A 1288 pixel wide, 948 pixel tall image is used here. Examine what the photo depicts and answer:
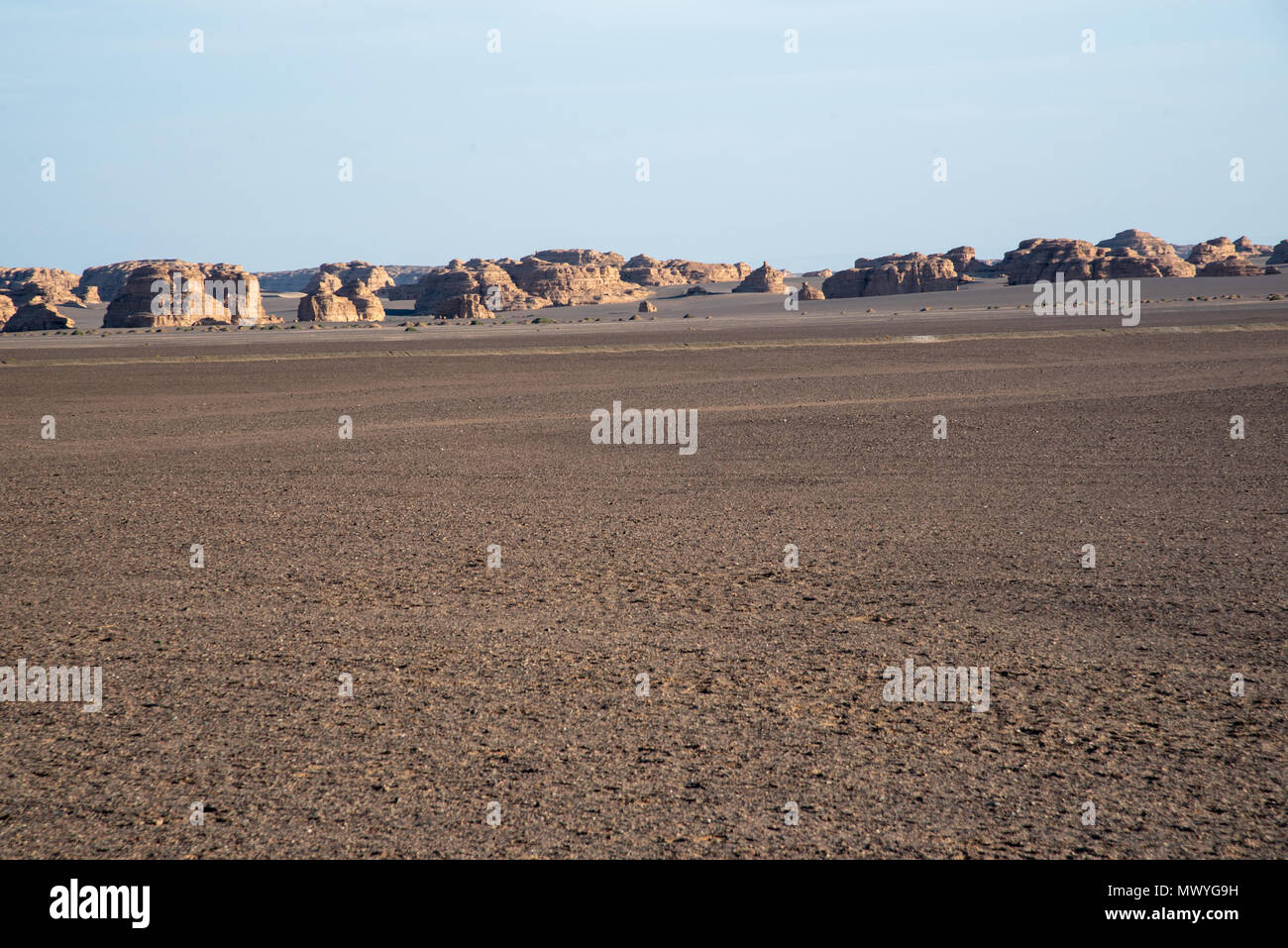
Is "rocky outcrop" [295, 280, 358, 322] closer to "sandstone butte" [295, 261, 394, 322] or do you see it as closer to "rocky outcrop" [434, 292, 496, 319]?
"sandstone butte" [295, 261, 394, 322]

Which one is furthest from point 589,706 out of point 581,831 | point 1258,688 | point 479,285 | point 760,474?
point 479,285

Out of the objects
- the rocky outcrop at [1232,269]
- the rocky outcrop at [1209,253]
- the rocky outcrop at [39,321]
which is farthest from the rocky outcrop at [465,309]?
the rocky outcrop at [1209,253]

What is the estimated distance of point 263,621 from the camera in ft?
25.1

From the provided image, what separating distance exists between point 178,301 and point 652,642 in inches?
4671

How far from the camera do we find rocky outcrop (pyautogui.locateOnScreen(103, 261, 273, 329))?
107 meters

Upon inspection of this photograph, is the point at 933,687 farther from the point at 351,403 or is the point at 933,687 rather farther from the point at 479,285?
the point at 479,285

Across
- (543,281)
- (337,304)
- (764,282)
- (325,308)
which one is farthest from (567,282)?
(325,308)

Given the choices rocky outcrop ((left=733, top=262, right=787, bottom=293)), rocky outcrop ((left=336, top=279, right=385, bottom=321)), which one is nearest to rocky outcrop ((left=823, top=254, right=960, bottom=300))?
rocky outcrop ((left=733, top=262, right=787, bottom=293))

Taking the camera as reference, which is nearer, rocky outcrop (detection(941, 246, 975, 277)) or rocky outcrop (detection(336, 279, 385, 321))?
rocky outcrop (detection(336, 279, 385, 321))

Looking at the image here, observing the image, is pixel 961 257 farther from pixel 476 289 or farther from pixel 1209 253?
pixel 476 289

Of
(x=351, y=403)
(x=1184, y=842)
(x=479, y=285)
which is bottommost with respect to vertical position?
(x=1184, y=842)

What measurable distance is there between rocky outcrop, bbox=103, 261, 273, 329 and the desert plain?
96285mm

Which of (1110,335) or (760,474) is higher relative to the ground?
(1110,335)

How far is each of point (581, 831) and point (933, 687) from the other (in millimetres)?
2609
